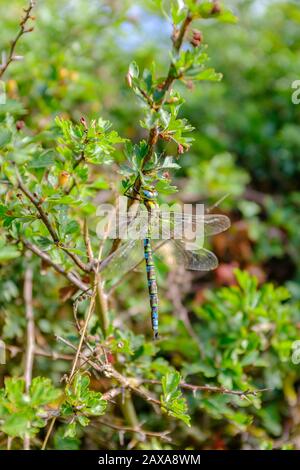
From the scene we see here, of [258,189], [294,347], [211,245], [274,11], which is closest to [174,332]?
[294,347]

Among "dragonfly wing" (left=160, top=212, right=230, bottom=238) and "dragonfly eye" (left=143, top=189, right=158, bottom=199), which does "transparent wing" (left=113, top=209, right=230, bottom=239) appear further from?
"dragonfly eye" (left=143, top=189, right=158, bottom=199)

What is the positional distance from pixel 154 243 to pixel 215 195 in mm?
1007

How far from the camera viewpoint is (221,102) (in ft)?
10.5

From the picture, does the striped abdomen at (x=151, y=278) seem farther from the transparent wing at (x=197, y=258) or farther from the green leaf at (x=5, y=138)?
the green leaf at (x=5, y=138)

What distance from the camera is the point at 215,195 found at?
2.73 metres

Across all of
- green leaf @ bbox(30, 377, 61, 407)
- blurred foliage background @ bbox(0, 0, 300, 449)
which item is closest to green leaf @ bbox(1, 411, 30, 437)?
green leaf @ bbox(30, 377, 61, 407)

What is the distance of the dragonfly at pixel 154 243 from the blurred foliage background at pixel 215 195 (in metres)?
0.15

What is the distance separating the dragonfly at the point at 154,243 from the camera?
161 cm

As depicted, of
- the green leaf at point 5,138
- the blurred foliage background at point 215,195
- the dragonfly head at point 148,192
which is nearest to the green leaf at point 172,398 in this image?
the blurred foliage background at point 215,195

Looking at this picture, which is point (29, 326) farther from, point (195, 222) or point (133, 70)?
point (133, 70)

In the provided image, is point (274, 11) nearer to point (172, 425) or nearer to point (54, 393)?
point (172, 425)

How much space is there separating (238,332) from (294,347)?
9.3 inches

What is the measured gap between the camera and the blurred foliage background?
1905 mm

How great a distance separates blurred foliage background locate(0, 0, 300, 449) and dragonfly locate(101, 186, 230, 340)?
0.50 feet
